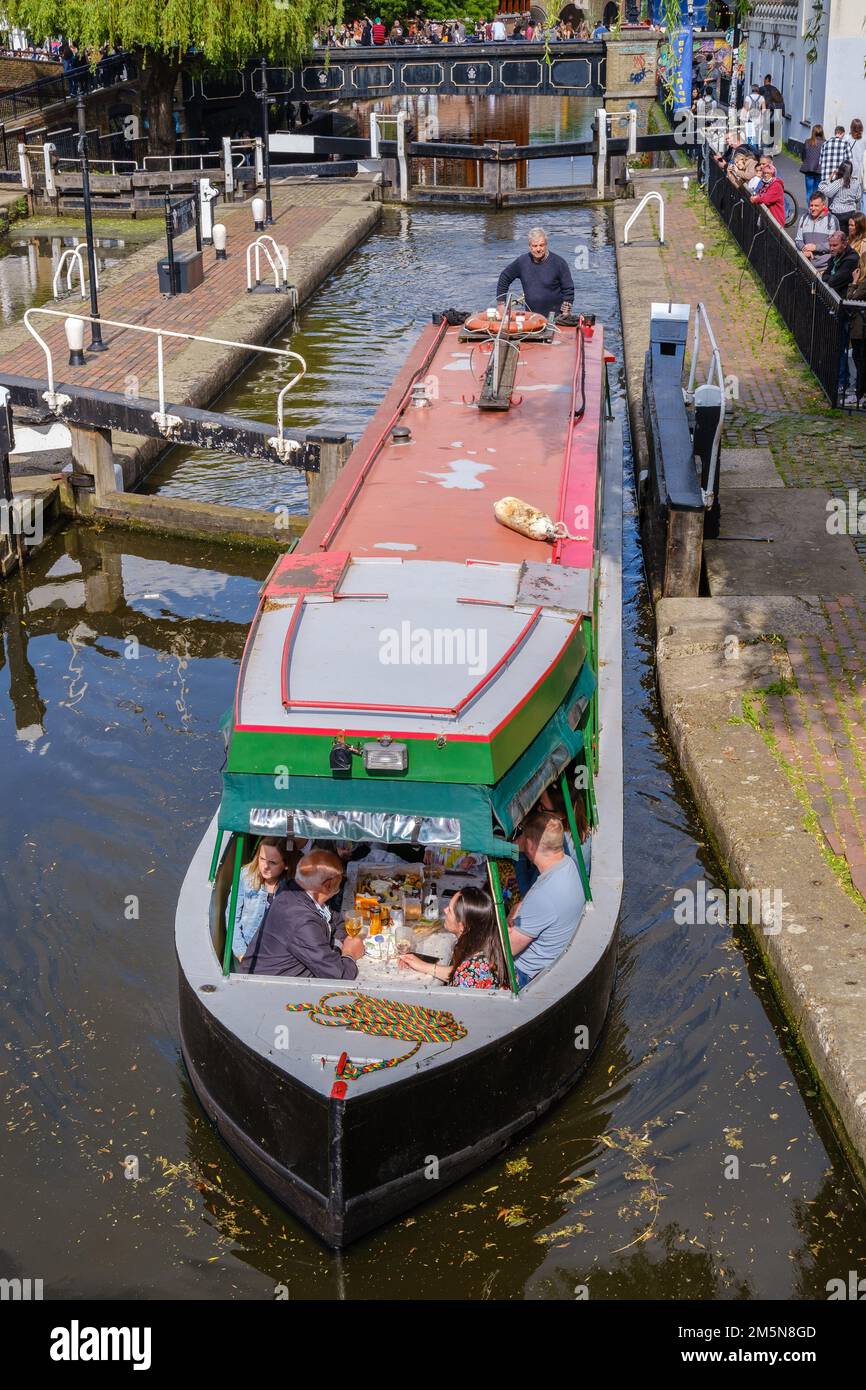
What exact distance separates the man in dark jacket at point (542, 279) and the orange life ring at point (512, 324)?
5.59 ft

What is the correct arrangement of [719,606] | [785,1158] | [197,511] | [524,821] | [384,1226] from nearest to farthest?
[384,1226]
[785,1158]
[524,821]
[719,606]
[197,511]

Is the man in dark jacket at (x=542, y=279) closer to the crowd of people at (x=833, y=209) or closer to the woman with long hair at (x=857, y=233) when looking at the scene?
the crowd of people at (x=833, y=209)

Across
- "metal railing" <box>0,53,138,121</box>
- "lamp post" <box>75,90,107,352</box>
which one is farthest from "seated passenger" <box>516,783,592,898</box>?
"metal railing" <box>0,53,138,121</box>

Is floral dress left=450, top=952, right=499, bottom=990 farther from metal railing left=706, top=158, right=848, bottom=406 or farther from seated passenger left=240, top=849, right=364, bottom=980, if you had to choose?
metal railing left=706, top=158, right=848, bottom=406

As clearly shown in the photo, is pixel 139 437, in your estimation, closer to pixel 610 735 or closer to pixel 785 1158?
pixel 610 735

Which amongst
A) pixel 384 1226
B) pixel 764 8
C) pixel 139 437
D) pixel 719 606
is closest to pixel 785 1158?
pixel 384 1226

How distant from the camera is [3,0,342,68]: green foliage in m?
35.0

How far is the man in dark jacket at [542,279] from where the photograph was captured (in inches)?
675

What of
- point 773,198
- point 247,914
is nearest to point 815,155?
point 773,198

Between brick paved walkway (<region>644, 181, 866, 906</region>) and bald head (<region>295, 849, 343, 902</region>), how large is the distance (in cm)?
330

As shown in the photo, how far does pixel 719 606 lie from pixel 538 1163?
20.9 feet

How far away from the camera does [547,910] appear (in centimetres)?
835

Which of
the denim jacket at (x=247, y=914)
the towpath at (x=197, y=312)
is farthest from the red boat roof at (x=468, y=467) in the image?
the towpath at (x=197, y=312)

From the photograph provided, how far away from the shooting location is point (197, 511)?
1672 centimetres
